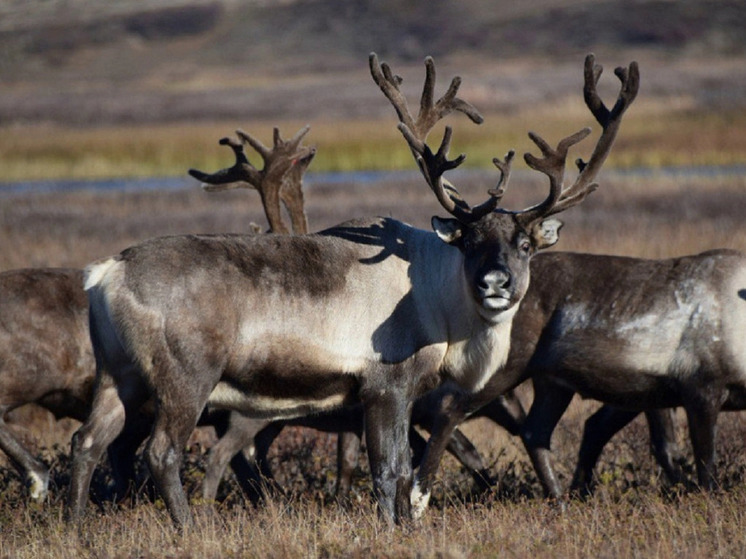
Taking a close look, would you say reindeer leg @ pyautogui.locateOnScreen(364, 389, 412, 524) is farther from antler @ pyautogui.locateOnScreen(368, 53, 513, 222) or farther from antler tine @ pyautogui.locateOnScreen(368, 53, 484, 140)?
antler tine @ pyautogui.locateOnScreen(368, 53, 484, 140)

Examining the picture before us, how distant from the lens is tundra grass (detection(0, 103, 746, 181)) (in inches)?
1308

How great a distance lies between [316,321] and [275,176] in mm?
3381

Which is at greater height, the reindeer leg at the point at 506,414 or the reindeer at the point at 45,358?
the reindeer at the point at 45,358

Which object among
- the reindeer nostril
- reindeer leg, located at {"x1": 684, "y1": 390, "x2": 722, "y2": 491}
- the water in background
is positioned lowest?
the water in background

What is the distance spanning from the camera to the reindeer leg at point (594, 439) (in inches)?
332

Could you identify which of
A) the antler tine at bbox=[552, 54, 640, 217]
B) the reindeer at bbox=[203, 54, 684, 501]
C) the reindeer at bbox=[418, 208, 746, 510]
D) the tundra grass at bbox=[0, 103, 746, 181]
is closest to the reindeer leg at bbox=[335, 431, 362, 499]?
the reindeer at bbox=[203, 54, 684, 501]

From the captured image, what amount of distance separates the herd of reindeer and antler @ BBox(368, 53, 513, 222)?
0.06 ft

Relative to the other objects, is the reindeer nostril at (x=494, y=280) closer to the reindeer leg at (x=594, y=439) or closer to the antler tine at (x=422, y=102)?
the antler tine at (x=422, y=102)

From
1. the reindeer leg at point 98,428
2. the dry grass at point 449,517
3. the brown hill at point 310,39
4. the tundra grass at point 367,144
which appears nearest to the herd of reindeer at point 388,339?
the reindeer leg at point 98,428

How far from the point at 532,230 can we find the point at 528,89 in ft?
154

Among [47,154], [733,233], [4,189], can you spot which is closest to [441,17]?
[47,154]

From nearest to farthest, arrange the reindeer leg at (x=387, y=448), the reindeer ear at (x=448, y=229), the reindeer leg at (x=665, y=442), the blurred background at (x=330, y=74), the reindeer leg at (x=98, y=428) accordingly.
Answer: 1. the reindeer leg at (x=98, y=428)
2. the reindeer leg at (x=387, y=448)
3. the reindeer ear at (x=448, y=229)
4. the reindeer leg at (x=665, y=442)
5. the blurred background at (x=330, y=74)

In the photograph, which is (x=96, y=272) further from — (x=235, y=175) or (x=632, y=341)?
(x=235, y=175)

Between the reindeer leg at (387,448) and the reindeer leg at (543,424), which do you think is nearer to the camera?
A: the reindeer leg at (387,448)
